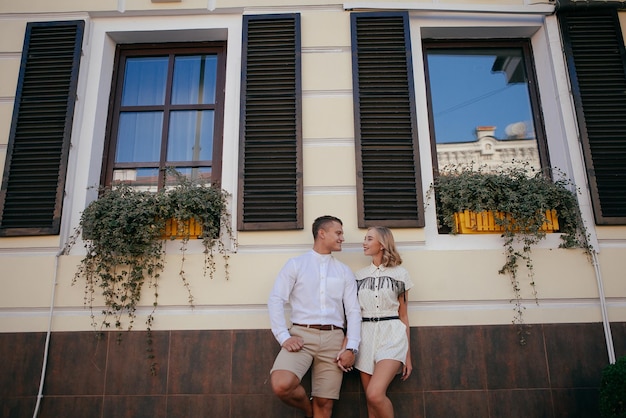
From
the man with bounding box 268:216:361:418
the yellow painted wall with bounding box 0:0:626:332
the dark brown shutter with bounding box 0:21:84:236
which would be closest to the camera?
the man with bounding box 268:216:361:418

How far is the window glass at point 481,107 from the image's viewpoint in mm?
4574

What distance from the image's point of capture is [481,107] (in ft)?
15.8

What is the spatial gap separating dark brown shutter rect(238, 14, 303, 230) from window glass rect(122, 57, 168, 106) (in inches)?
41.9

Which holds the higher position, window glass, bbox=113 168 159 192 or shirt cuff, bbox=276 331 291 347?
window glass, bbox=113 168 159 192

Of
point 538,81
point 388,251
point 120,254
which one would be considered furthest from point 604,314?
point 120,254

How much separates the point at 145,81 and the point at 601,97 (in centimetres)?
469

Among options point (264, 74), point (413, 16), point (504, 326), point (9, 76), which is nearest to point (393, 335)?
point (504, 326)

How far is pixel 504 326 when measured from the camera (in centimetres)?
381

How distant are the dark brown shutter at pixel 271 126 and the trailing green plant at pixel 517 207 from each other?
4.47 feet

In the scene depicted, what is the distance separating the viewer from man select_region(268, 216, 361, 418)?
3193 mm

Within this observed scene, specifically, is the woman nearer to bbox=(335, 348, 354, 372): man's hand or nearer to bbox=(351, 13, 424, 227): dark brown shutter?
bbox=(335, 348, 354, 372): man's hand

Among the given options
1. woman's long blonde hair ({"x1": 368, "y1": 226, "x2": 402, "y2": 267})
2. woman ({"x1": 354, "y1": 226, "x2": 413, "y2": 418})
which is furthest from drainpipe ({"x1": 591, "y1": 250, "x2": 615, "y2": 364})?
woman's long blonde hair ({"x1": 368, "y1": 226, "x2": 402, "y2": 267})

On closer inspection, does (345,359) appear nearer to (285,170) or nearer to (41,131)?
(285,170)

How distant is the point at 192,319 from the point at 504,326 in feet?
8.84
